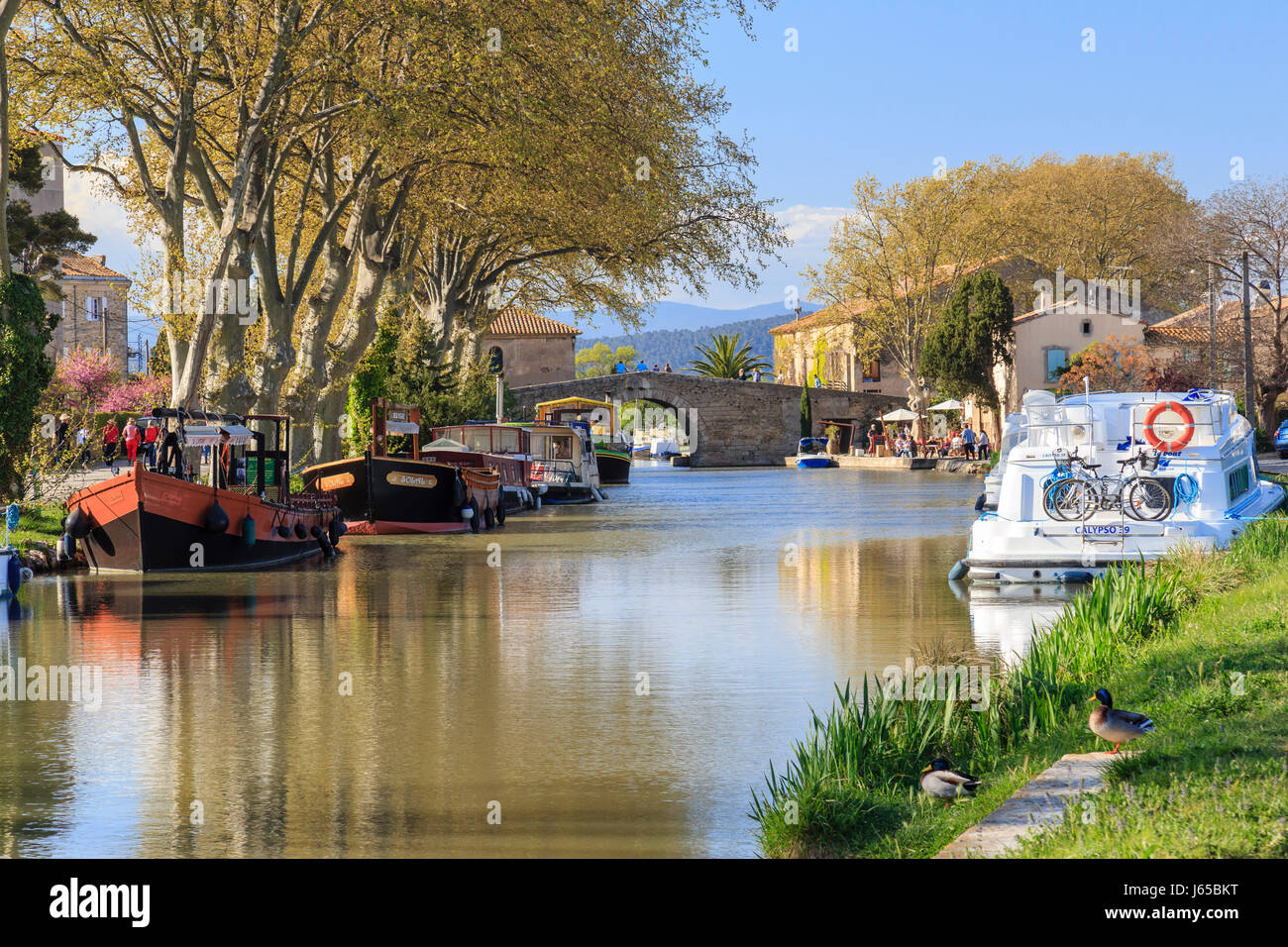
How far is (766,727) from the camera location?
35.2ft

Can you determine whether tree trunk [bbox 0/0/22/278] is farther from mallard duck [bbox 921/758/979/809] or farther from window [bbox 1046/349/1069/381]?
window [bbox 1046/349/1069/381]

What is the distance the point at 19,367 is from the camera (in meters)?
22.0

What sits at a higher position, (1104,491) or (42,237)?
(42,237)

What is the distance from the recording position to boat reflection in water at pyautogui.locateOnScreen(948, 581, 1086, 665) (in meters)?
14.6

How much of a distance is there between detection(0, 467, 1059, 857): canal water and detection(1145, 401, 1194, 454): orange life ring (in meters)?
3.51

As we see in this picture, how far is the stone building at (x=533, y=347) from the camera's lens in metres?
108

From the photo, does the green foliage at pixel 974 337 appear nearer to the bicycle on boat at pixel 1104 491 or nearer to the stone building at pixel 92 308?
the stone building at pixel 92 308

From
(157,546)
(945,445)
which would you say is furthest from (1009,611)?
(945,445)

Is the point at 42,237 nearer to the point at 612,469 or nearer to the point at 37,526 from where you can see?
the point at 37,526

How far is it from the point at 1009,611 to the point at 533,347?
93490 mm

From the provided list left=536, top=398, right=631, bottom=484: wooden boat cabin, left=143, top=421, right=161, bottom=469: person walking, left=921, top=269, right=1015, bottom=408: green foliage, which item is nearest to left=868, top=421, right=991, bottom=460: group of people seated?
left=921, top=269, right=1015, bottom=408: green foliage
